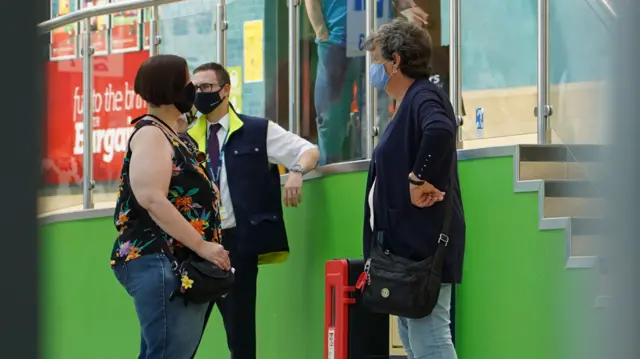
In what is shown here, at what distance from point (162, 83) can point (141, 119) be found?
146 millimetres

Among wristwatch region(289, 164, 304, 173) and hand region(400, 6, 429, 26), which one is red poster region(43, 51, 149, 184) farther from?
hand region(400, 6, 429, 26)

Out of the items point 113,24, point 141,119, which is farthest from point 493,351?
point 113,24

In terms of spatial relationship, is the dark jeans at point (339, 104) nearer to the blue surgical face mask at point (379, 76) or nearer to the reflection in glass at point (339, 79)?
the reflection in glass at point (339, 79)

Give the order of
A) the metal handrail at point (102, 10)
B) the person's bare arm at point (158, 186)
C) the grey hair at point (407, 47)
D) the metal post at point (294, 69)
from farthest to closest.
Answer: the metal handrail at point (102, 10) < the metal post at point (294, 69) < the grey hair at point (407, 47) < the person's bare arm at point (158, 186)

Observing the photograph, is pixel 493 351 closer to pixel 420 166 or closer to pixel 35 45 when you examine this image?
pixel 420 166

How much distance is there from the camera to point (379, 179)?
4430 mm

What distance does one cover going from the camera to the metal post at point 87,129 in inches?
327

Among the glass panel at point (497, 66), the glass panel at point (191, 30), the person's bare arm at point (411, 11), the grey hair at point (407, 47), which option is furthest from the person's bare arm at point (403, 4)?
the glass panel at point (191, 30)

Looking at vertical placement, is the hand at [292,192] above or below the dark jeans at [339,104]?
below

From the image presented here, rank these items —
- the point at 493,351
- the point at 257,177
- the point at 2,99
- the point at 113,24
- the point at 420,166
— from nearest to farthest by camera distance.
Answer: the point at 2,99 → the point at 420,166 → the point at 493,351 → the point at 257,177 → the point at 113,24

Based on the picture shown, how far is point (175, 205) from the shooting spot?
13.5ft

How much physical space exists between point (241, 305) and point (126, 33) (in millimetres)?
2891

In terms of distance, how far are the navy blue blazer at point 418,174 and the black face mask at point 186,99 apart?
70 centimetres

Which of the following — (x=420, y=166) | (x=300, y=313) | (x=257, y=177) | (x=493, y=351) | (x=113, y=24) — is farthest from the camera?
(x=113, y=24)
